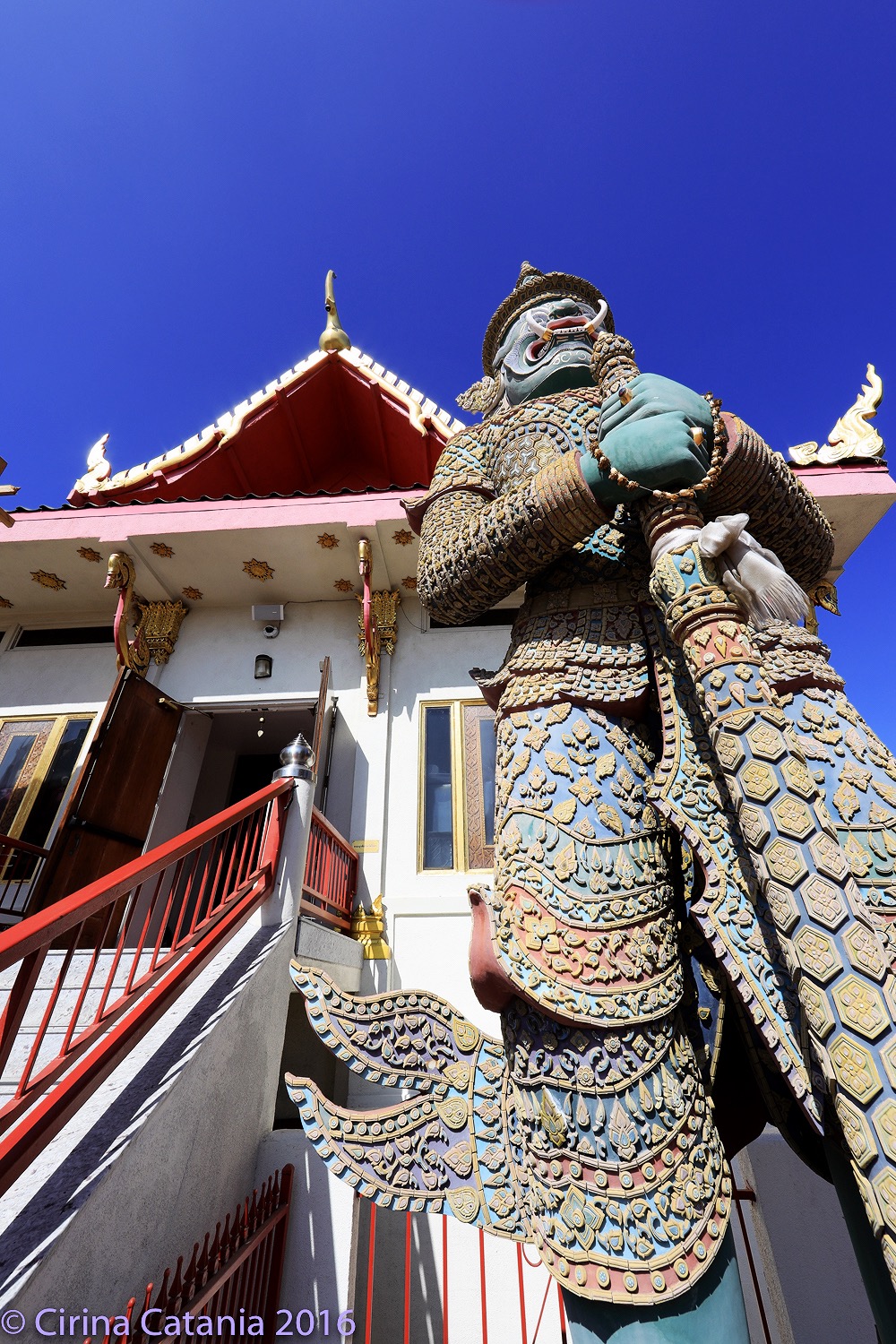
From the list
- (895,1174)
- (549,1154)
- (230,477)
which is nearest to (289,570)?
(230,477)

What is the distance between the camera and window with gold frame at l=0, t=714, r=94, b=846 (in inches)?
199

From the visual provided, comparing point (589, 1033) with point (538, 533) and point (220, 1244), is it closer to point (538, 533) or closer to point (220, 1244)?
point (538, 533)

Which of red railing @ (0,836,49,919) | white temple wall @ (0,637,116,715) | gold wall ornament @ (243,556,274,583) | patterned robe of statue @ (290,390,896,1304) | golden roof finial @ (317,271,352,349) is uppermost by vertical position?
golden roof finial @ (317,271,352,349)

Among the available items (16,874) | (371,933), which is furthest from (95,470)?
(371,933)

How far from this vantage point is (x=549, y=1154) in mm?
1178

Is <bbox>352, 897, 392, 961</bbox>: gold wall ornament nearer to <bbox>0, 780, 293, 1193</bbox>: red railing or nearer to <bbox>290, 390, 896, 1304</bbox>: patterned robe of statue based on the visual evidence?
<bbox>0, 780, 293, 1193</bbox>: red railing

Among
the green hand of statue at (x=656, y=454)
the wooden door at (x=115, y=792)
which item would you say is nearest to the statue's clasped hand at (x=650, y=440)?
the green hand of statue at (x=656, y=454)

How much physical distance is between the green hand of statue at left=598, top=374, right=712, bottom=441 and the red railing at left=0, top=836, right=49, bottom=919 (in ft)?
16.6

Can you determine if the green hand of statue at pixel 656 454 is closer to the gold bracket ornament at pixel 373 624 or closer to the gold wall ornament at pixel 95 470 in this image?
the gold bracket ornament at pixel 373 624

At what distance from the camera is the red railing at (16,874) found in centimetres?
475

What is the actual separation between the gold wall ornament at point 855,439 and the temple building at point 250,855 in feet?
0.17

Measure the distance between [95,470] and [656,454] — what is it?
5.66 m

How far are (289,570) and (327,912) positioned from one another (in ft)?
9.68

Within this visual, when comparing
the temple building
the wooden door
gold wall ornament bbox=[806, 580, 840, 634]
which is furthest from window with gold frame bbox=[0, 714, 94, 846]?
gold wall ornament bbox=[806, 580, 840, 634]
